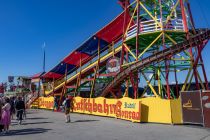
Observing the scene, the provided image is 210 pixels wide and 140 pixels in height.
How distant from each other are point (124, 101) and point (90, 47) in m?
14.7

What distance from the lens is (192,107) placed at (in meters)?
15.4

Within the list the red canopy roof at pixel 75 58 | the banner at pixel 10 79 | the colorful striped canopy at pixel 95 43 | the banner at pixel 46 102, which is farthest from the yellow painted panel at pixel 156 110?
the banner at pixel 10 79

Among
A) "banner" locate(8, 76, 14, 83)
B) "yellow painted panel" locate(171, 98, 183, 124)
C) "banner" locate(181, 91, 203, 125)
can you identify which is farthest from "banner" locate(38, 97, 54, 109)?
"banner" locate(8, 76, 14, 83)

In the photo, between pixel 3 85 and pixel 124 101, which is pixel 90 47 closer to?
pixel 124 101

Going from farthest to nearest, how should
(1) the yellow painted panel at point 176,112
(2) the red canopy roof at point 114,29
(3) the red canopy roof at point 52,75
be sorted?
(3) the red canopy roof at point 52,75, (2) the red canopy roof at point 114,29, (1) the yellow painted panel at point 176,112

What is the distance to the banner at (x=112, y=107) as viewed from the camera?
17.5 m

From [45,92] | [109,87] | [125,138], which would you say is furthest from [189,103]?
[45,92]

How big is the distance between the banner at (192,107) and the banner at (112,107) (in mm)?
2996

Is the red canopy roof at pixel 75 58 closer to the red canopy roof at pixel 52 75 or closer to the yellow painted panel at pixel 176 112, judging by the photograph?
the red canopy roof at pixel 52 75

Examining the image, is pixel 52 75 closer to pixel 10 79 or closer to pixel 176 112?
pixel 10 79

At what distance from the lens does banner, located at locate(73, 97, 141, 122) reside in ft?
57.3

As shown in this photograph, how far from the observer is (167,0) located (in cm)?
2562

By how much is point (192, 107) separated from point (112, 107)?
22.9 ft

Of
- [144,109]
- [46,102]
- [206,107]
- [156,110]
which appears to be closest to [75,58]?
[46,102]
